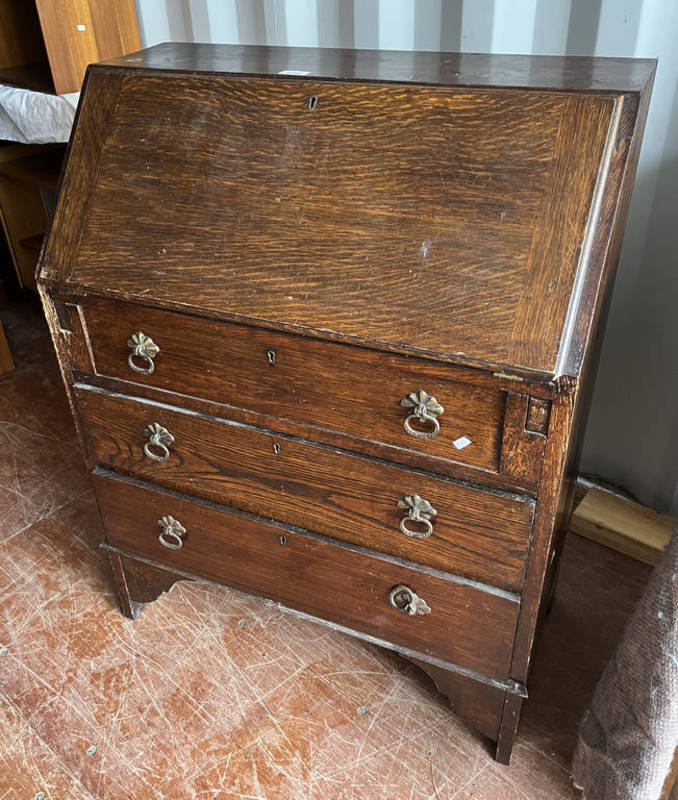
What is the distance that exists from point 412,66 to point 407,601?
981mm

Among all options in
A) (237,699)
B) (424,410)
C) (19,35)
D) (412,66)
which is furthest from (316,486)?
(19,35)

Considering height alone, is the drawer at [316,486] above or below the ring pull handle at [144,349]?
below

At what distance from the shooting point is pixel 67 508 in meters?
2.17

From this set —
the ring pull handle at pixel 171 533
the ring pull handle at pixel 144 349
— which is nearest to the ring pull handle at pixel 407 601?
the ring pull handle at pixel 171 533

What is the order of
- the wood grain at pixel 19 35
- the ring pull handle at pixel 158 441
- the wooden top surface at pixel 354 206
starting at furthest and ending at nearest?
the wood grain at pixel 19 35 < the ring pull handle at pixel 158 441 < the wooden top surface at pixel 354 206

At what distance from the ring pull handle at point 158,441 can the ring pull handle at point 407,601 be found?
0.51 m

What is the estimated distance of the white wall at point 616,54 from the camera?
156cm

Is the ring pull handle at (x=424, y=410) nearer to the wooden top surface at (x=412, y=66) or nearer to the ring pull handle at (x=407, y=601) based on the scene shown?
the ring pull handle at (x=407, y=601)

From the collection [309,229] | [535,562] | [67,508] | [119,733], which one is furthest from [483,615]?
[67,508]

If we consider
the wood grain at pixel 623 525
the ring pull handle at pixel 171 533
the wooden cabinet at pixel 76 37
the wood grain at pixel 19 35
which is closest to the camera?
the ring pull handle at pixel 171 533

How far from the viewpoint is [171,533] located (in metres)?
1.55

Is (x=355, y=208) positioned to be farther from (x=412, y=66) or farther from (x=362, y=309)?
(x=412, y=66)

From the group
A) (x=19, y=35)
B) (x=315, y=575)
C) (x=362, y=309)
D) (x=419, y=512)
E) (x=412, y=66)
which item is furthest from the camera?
(x=19, y=35)

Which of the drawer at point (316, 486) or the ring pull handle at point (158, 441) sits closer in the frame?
the drawer at point (316, 486)
